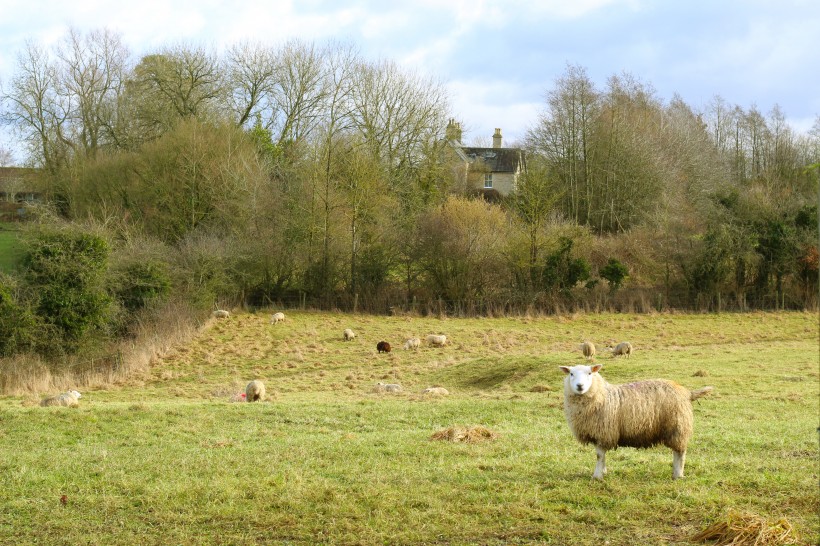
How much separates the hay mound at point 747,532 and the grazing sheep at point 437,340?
2622 cm

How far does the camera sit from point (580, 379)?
9477 millimetres

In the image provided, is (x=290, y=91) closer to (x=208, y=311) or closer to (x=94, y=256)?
(x=208, y=311)

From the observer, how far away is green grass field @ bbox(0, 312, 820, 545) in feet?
26.4

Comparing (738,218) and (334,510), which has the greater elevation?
(738,218)

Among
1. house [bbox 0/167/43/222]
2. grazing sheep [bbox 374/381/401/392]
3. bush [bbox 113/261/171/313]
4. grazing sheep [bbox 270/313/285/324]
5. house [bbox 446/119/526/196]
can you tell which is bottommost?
grazing sheep [bbox 374/381/401/392]

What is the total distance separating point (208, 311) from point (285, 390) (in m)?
16.8

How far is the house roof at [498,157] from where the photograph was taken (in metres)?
75.2

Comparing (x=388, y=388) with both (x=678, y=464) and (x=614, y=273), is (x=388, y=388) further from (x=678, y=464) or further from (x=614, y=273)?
(x=614, y=273)

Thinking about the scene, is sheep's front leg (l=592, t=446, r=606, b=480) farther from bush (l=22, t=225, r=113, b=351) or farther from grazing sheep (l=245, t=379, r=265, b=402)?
bush (l=22, t=225, r=113, b=351)

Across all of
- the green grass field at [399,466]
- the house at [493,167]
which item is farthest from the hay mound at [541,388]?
the house at [493,167]

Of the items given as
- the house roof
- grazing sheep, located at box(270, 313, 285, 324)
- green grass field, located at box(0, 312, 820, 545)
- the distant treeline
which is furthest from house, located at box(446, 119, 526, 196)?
green grass field, located at box(0, 312, 820, 545)

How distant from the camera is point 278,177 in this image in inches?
1961

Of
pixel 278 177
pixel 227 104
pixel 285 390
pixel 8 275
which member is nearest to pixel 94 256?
pixel 8 275

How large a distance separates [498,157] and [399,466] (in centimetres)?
6746
